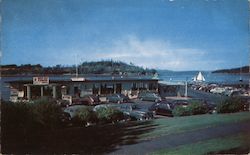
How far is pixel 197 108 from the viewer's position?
743 cm

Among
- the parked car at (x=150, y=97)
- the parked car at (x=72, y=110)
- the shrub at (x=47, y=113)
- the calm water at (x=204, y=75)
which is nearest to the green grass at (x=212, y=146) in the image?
the parked car at (x=150, y=97)

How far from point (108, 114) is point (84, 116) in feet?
1.48

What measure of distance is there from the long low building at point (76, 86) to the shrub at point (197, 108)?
0.75 metres

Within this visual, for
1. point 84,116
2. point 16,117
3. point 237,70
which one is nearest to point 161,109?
point 84,116

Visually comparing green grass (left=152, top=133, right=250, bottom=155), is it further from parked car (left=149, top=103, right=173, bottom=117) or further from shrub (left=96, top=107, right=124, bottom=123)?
shrub (left=96, top=107, right=124, bottom=123)

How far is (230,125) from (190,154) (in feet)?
3.30

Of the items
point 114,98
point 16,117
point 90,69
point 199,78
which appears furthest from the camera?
point 199,78

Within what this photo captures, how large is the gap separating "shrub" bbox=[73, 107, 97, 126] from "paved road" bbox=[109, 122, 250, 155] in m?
0.75

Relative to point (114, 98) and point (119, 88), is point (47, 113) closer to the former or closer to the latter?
point (114, 98)

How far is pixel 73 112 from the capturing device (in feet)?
23.9

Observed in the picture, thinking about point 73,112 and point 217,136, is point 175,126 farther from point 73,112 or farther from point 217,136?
point 73,112

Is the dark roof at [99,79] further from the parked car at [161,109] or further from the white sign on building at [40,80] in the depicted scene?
the parked car at [161,109]

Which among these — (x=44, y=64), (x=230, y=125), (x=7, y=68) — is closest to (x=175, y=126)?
(x=230, y=125)

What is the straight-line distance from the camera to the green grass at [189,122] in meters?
7.32
